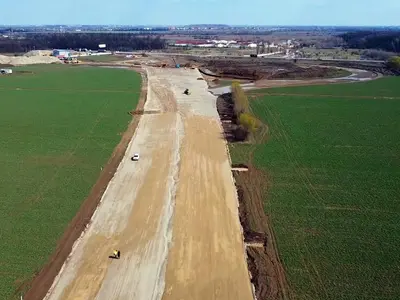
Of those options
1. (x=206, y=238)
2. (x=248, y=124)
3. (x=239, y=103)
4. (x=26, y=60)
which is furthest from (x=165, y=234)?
(x=26, y=60)

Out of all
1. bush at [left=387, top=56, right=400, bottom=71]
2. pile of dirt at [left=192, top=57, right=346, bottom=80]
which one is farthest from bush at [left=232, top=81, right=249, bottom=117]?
bush at [left=387, top=56, right=400, bottom=71]

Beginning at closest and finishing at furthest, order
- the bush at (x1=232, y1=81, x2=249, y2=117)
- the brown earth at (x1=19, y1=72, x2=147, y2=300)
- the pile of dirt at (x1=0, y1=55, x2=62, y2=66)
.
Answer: the brown earth at (x1=19, y1=72, x2=147, y2=300)
the bush at (x1=232, y1=81, x2=249, y2=117)
the pile of dirt at (x1=0, y1=55, x2=62, y2=66)

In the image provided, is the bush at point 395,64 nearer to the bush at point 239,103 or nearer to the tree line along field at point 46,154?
the bush at point 239,103

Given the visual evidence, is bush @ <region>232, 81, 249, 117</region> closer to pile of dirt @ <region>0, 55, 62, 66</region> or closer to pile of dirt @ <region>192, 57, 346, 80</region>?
pile of dirt @ <region>192, 57, 346, 80</region>

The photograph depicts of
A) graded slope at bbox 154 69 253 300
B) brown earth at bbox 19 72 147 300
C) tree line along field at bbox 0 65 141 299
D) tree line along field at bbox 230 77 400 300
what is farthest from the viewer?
tree line along field at bbox 0 65 141 299

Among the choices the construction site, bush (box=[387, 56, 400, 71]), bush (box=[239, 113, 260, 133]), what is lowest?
the construction site

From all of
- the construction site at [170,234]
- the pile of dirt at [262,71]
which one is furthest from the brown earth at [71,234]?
the pile of dirt at [262,71]

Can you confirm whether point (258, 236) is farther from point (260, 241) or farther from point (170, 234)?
point (170, 234)
